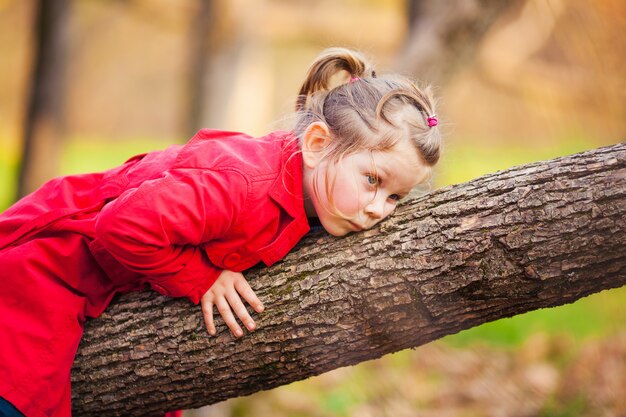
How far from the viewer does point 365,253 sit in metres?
1.91

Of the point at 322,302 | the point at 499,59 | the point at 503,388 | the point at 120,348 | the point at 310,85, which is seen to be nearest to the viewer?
the point at 322,302

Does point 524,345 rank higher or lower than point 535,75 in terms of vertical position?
lower

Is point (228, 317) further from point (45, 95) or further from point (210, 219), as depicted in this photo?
point (45, 95)

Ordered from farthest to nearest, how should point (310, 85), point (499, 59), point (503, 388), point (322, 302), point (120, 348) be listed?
point (499, 59)
point (503, 388)
point (310, 85)
point (120, 348)
point (322, 302)

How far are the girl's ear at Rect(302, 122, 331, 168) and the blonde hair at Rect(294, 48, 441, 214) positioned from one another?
0.07 feet

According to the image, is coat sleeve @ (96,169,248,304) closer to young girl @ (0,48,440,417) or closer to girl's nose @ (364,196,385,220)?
young girl @ (0,48,440,417)

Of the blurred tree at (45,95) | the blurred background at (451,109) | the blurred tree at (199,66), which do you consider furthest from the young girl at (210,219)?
the blurred tree at (45,95)

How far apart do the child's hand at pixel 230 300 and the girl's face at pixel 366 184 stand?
0.30m

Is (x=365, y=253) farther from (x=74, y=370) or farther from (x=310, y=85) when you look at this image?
(x=74, y=370)

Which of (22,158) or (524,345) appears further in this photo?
(22,158)

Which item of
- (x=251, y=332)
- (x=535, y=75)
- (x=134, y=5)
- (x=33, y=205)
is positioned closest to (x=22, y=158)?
(x=134, y=5)

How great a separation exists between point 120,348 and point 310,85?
957 millimetres

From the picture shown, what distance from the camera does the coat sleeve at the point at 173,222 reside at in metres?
1.79

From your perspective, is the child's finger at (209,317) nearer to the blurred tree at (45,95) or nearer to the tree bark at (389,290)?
the tree bark at (389,290)
